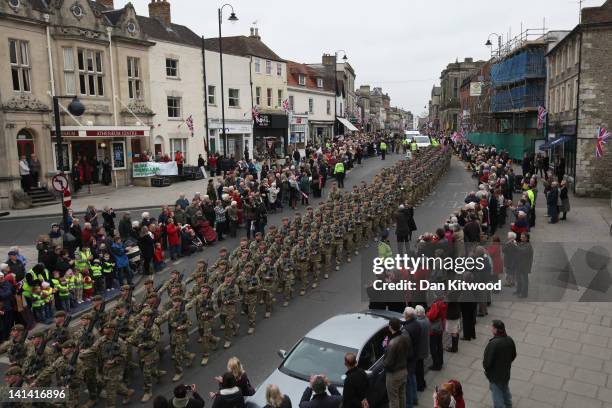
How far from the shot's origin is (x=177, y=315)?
32.2ft

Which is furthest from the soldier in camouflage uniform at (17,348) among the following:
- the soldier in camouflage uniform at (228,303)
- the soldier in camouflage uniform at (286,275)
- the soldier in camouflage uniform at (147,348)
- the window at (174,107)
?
the window at (174,107)

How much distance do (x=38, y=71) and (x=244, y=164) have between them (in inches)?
424

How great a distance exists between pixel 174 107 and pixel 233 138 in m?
7.03

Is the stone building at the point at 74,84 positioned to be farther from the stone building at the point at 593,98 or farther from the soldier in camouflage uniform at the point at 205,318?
the stone building at the point at 593,98

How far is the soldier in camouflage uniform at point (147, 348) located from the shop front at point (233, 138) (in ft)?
90.8

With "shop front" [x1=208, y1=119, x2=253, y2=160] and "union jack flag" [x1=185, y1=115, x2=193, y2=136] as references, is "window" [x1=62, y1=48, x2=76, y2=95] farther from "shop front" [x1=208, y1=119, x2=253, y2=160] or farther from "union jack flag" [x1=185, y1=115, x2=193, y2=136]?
"shop front" [x1=208, y1=119, x2=253, y2=160]

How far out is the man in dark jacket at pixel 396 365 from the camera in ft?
24.9

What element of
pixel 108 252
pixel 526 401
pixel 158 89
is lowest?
pixel 526 401

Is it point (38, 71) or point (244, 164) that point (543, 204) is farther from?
point (38, 71)

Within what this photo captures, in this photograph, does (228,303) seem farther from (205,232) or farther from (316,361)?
(205,232)

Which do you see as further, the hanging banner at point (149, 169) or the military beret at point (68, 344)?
the hanging banner at point (149, 169)

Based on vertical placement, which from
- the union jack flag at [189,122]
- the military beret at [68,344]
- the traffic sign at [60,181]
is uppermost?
the union jack flag at [189,122]

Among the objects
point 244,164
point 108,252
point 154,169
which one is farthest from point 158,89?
point 108,252

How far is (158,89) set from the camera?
31656mm
